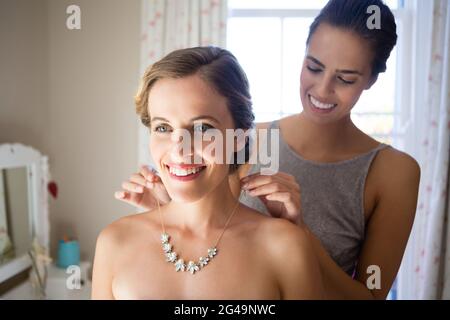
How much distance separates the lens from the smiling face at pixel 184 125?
20.4 inches

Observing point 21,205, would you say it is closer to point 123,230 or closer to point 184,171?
point 123,230

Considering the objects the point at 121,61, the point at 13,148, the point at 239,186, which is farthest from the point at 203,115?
the point at 13,148

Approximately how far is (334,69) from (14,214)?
114cm

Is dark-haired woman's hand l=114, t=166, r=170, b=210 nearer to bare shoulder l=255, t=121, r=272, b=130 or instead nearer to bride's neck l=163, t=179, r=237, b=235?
bride's neck l=163, t=179, r=237, b=235

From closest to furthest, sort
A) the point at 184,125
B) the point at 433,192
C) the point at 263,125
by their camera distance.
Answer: the point at 184,125 → the point at 263,125 → the point at 433,192

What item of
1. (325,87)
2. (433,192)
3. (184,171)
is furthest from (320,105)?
(433,192)

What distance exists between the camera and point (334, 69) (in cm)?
63

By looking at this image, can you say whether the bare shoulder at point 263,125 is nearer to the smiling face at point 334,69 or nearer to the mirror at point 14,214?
the smiling face at point 334,69

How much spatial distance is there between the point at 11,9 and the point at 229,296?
0.85 metres

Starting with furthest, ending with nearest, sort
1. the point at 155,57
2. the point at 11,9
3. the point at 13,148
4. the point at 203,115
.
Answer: the point at 13,148 < the point at 11,9 < the point at 155,57 < the point at 203,115

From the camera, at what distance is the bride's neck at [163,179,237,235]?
590mm

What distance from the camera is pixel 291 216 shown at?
581 mm

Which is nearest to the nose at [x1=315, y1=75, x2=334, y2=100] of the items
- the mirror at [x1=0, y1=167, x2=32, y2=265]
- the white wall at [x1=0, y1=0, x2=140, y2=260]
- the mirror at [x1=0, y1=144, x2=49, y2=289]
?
the white wall at [x1=0, y1=0, x2=140, y2=260]
